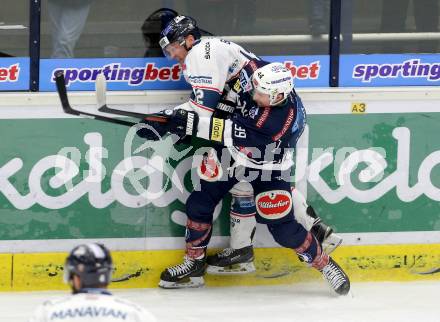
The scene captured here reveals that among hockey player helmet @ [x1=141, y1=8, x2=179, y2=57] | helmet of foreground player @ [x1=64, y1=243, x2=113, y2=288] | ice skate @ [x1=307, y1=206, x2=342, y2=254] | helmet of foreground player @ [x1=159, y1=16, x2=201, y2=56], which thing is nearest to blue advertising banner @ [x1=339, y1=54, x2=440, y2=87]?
ice skate @ [x1=307, y1=206, x2=342, y2=254]

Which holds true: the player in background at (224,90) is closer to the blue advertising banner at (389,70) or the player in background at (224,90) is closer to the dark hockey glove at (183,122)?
the dark hockey glove at (183,122)

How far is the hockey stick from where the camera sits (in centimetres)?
552

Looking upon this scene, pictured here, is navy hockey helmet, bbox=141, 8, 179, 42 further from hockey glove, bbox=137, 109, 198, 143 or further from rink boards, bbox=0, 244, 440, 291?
rink boards, bbox=0, 244, 440, 291

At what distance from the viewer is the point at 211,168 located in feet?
19.2

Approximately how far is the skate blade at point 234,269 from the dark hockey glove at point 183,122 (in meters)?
0.83

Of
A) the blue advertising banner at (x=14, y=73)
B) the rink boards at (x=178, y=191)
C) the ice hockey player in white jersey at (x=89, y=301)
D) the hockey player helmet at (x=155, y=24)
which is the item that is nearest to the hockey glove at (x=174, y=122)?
the rink boards at (x=178, y=191)

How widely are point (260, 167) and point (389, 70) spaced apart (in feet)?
3.09

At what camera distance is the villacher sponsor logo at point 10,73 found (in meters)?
5.85

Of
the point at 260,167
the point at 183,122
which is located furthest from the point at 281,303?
the point at 183,122

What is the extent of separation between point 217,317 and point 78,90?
1.39 meters

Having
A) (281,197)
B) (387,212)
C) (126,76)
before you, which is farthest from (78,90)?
(387,212)

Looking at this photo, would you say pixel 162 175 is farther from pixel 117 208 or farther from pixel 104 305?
pixel 104 305

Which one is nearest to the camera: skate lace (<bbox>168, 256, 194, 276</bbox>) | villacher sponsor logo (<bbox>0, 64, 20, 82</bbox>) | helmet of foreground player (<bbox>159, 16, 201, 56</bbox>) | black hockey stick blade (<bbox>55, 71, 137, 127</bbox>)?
black hockey stick blade (<bbox>55, 71, 137, 127</bbox>)

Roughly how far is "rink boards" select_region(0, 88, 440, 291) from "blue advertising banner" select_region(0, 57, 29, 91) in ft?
0.26
